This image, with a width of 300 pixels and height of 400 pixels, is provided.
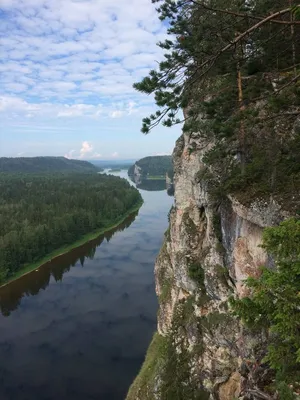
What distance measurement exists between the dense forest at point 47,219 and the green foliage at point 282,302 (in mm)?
47526

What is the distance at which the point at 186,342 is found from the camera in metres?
21.3

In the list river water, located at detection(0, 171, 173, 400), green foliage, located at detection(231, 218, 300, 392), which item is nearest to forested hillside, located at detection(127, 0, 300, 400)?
green foliage, located at detection(231, 218, 300, 392)

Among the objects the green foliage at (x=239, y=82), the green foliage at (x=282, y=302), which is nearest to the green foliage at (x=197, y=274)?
the green foliage at (x=239, y=82)

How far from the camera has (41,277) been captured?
1914 inches

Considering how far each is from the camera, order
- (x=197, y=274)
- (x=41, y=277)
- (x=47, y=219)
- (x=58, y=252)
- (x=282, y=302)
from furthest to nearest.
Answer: (x=47, y=219) → (x=58, y=252) → (x=41, y=277) → (x=197, y=274) → (x=282, y=302)

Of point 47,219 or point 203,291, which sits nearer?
point 203,291

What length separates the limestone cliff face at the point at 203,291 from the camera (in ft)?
45.9

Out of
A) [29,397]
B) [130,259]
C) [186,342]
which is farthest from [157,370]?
[130,259]

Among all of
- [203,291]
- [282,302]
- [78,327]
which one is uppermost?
[282,302]

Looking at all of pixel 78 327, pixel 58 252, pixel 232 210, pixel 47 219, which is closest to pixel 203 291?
pixel 232 210

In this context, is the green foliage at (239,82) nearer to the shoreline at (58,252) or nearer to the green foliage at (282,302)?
the green foliage at (282,302)

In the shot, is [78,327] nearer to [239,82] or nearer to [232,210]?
[232,210]

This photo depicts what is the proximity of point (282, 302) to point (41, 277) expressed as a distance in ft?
157

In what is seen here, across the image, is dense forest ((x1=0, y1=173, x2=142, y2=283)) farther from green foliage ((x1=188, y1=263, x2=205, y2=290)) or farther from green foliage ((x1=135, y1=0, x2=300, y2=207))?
green foliage ((x1=135, y1=0, x2=300, y2=207))
